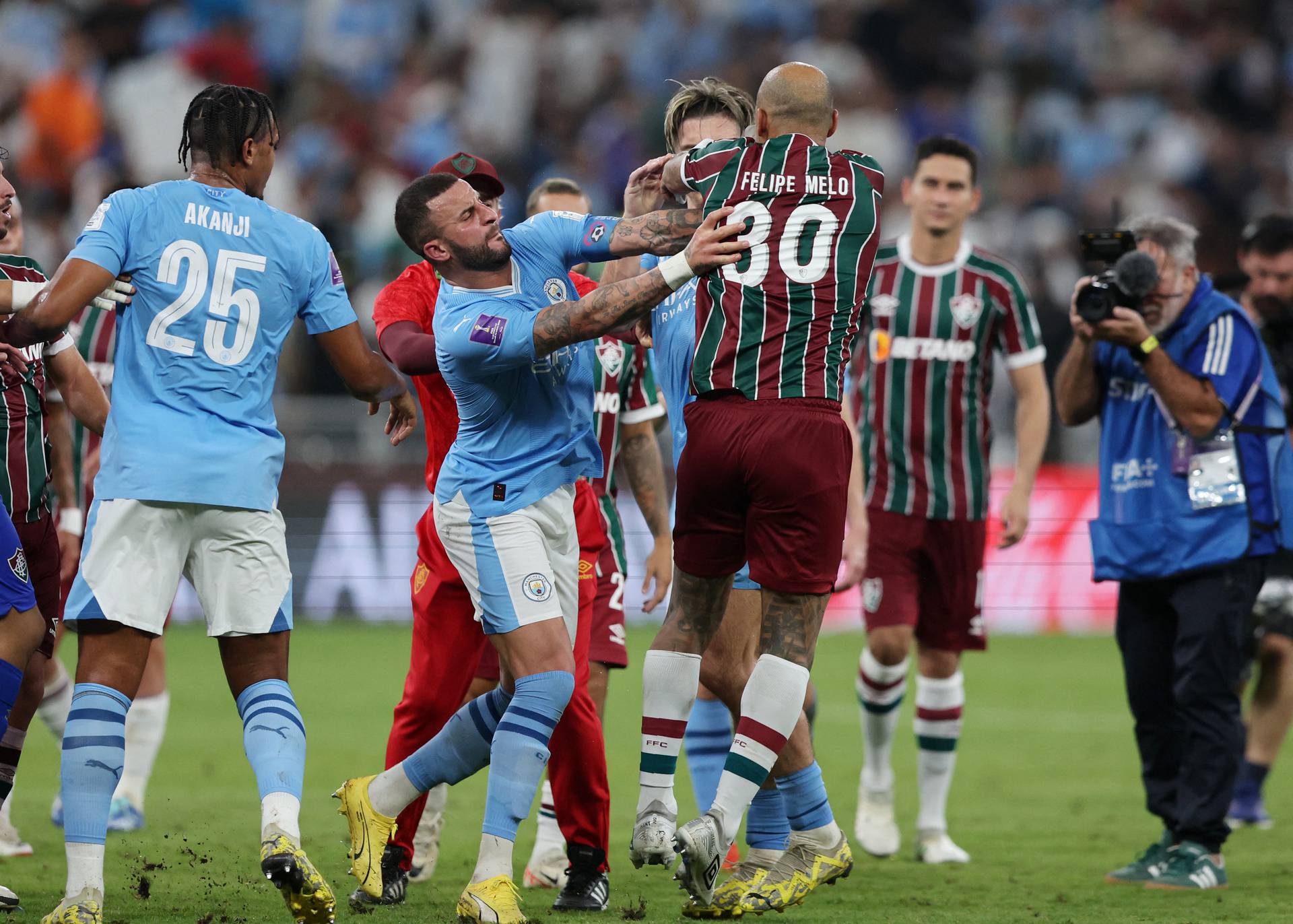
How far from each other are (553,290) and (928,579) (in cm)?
276

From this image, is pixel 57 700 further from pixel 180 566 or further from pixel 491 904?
pixel 491 904

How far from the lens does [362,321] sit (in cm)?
1480

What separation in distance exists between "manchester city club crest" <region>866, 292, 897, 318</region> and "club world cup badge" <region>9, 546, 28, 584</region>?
3826 mm

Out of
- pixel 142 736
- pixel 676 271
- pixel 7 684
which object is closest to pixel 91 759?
pixel 7 684

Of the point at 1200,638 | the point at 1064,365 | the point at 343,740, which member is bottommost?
the point at 343,740

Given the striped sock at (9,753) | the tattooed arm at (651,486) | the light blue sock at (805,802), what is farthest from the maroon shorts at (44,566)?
the light blue sock at (805,802)

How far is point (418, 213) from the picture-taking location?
517 centimetres

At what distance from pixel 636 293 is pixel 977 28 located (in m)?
16.1

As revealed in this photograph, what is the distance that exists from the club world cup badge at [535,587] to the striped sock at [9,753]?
1907mm

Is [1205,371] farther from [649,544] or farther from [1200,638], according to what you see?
[649,544]

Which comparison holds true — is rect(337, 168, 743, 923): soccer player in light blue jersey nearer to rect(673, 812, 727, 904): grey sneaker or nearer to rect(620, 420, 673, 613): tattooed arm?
rect(673, 812, 727, 904): grey sneaker

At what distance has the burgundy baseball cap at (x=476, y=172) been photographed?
18.2 feet

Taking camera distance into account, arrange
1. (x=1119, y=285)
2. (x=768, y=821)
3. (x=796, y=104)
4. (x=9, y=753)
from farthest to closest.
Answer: (x=1119, y=285) → (x=9, y=753) → (x=768, y=821) → (x=796, y=104)

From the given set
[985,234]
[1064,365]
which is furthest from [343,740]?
[985,234]
